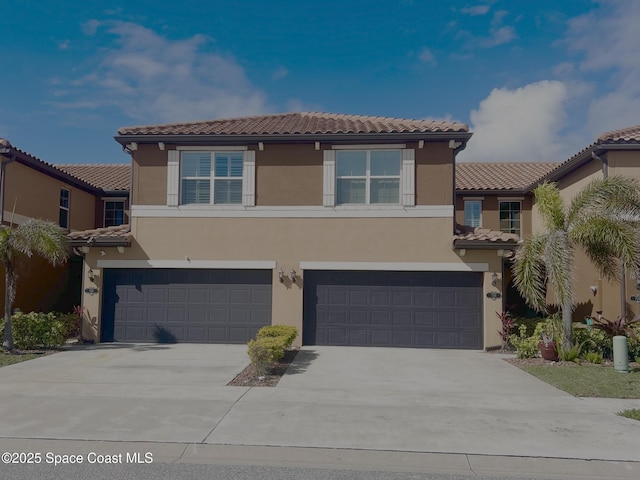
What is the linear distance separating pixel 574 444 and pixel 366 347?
7826 mm

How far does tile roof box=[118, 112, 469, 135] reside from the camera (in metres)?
13.6

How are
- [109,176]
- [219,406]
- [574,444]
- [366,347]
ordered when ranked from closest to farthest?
1. [574,444]
2. [219,406]
3. [366,347]
4. [109,176]

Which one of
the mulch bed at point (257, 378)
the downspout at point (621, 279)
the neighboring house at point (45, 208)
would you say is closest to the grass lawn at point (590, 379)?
the downspout at point (621, 279)

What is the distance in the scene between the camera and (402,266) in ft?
43.7

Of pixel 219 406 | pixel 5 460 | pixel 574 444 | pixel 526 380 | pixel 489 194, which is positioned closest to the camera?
pixel 5 460

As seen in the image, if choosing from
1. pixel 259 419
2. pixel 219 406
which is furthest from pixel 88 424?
pixel 259 419

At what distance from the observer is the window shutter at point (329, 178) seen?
13.6 metres

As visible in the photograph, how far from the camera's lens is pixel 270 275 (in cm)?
1368

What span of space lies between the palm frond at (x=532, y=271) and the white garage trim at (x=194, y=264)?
658 centimetres

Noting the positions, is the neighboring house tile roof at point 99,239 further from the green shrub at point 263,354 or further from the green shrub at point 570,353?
the green shrub at point 570,353

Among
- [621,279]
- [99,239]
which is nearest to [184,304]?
[99,239]

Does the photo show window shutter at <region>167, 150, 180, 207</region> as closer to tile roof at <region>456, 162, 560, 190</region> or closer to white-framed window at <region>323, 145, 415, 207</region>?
white-framed window at <region>323, 145, 415, 207</region>

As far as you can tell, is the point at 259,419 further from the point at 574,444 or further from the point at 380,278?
the point at 380,278

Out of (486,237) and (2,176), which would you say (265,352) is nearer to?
(486,237)
